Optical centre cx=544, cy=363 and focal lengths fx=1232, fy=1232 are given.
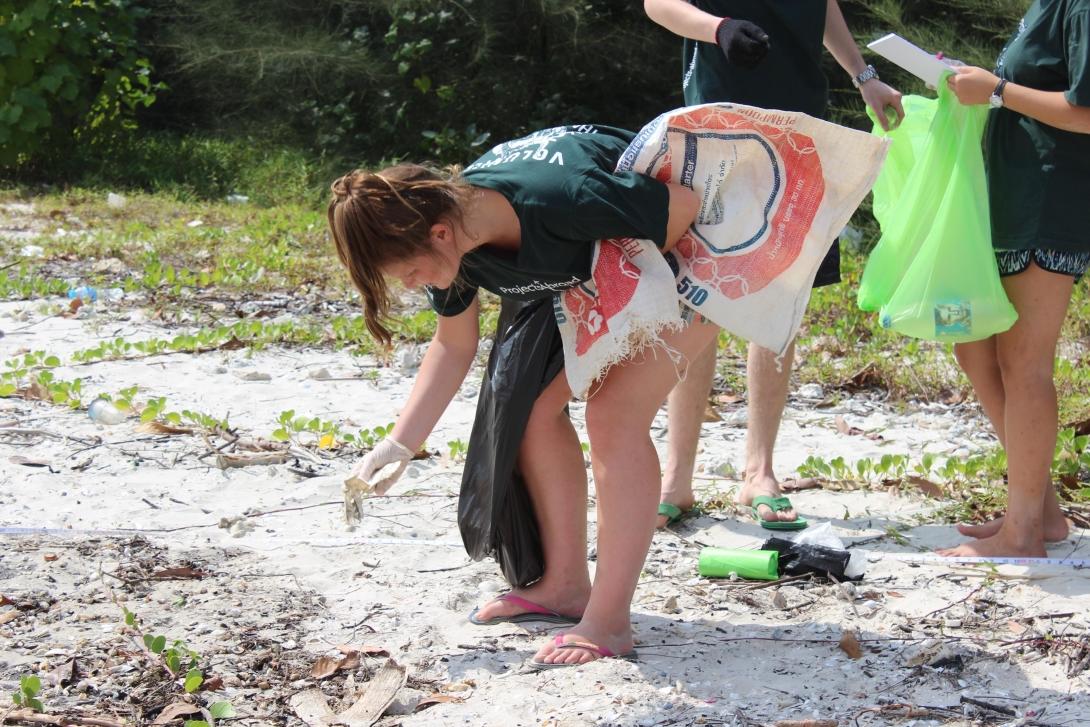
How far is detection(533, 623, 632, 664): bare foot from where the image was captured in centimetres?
259

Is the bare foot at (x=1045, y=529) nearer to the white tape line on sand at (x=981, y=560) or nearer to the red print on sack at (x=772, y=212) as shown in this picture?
the white tape line on sand at (x=981, y=560)

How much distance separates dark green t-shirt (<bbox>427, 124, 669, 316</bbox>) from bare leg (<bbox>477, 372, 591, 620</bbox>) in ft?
0.98

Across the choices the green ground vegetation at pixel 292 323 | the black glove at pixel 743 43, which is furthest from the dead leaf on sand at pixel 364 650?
the black glove at pixel 743 43

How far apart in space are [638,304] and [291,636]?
112 centimetres

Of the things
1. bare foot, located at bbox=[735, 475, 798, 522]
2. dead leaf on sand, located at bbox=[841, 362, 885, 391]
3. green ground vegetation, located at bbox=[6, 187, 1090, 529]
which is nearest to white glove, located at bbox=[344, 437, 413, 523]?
bare foot, located at bbox=[735, 475, 798, 522]

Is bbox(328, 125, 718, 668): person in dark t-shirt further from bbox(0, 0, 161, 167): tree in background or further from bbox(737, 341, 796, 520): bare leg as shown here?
bbox(0, 0, 161, 167): tree in background

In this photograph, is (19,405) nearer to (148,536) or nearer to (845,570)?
(148,536)

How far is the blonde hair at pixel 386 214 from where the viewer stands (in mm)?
2402

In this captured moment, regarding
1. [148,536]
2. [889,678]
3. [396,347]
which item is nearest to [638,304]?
[889,678]

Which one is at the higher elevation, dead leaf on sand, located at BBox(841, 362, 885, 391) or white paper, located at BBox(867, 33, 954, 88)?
white paper, located at BBox(867, 33, 954, 88)

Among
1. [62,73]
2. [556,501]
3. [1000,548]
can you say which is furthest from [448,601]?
[62,73]

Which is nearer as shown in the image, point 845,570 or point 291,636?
point 291,636

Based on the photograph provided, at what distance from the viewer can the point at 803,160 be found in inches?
104

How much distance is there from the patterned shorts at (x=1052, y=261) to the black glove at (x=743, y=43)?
801 mm
